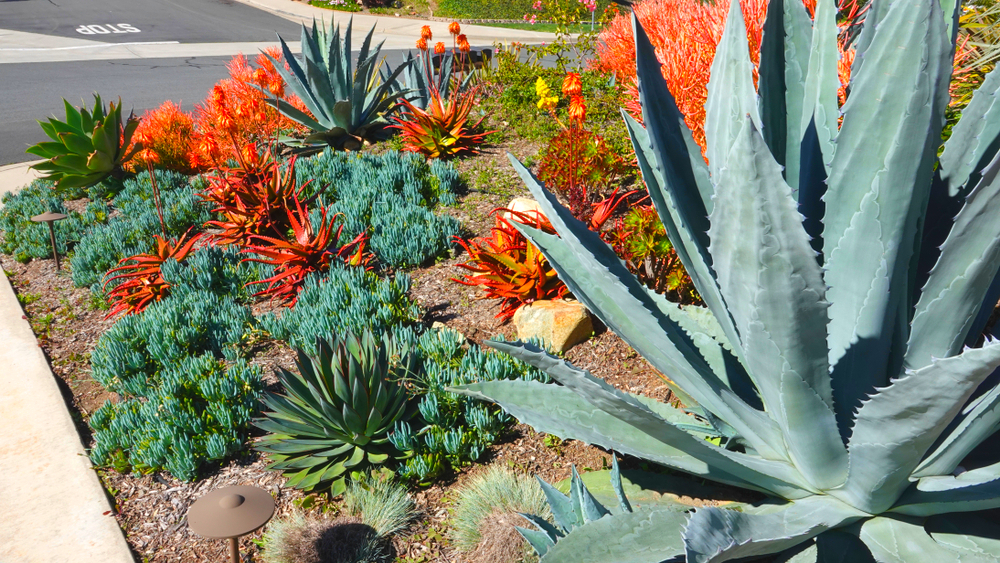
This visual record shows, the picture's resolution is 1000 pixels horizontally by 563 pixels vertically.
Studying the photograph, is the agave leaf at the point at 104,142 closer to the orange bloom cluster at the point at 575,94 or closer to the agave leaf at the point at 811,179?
the orange bloom cluster at the point at 575,94

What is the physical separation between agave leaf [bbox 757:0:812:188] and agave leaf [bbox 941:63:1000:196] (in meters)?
0.40

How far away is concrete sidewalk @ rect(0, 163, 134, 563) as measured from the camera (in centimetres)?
290

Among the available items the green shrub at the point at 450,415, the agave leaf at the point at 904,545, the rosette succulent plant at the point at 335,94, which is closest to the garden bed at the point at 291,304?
the green shrub at the point at 450,415

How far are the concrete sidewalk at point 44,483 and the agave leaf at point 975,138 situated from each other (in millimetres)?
3340

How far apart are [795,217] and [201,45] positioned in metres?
22.1

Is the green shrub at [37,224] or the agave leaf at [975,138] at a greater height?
the agave leaf at [975,138]

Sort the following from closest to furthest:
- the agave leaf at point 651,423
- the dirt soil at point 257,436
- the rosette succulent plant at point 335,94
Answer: the agave leaf at point 651,423, the dirt soil at point 257,436, the rosette succulent plant at point 335,94

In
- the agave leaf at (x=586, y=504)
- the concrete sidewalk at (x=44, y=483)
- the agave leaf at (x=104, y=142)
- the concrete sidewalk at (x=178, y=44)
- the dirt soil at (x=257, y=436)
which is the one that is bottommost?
the concrete sidewalk at (x=44, y=483)

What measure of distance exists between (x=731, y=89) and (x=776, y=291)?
2.29 ft

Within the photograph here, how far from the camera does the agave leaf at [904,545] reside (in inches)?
64.4

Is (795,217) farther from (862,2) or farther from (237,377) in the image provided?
(862,2)

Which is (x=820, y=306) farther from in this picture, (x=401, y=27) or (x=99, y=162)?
(x=401, y=27)

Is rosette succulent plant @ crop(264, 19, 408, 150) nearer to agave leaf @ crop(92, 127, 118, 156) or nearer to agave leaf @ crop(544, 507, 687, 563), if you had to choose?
agave leaf @ crop(92, 127, 118, 156)

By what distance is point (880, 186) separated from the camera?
1.56 m
